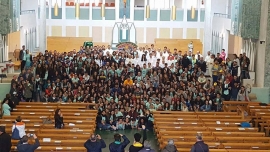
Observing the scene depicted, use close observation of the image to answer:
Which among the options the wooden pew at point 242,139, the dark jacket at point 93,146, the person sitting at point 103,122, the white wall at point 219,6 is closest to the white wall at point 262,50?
the person sitting at point 103,122

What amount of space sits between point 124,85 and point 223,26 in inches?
532

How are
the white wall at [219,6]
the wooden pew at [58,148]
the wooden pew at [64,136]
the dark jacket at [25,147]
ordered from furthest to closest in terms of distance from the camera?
1. the white wall at [219,6]
2. the wooden pew at [64,136]
3. the wooden pew at [58,148]
4. the dark jacket at [25,147]

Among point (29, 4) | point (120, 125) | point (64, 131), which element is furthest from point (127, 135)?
point (29, 4)

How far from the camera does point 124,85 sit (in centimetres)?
2212

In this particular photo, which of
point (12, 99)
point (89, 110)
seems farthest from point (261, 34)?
point (12, 99)

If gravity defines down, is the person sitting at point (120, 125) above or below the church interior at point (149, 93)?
below

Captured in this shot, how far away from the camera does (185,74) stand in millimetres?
23219

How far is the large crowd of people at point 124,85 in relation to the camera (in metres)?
20.3

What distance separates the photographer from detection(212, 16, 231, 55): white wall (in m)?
32.2

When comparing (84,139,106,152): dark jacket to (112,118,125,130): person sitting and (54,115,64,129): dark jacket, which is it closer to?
(54,115,64,129): dark jacket

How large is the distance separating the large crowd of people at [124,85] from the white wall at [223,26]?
7.62 meters

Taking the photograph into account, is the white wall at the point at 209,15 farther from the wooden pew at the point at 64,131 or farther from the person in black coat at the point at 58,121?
the wooden pew at the point at 64,131

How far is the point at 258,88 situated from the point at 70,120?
32.2ft

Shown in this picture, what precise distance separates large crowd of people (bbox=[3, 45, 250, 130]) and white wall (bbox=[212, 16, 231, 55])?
300 inches
